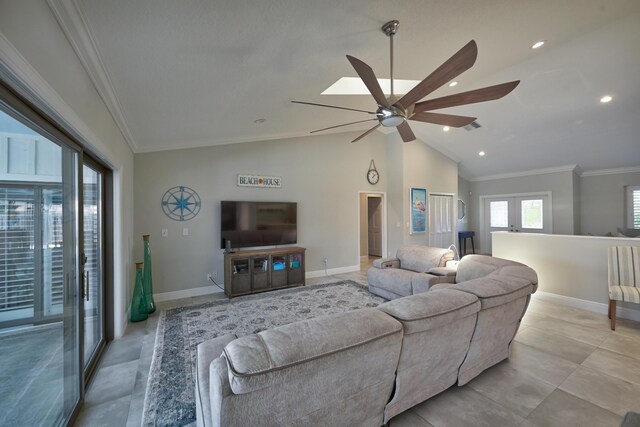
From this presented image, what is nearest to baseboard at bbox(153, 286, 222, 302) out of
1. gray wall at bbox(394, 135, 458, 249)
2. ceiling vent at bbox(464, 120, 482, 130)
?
gray wall at bbox(394, 135, 458, 249)

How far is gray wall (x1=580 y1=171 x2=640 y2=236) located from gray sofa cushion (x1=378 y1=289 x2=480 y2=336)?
726cm

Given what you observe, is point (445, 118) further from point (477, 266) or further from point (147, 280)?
point (147, 280)

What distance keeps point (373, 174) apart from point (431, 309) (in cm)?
507

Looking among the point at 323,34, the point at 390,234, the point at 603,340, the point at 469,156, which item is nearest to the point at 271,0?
the point at 323,34

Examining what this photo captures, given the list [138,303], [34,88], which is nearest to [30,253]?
[34,88]

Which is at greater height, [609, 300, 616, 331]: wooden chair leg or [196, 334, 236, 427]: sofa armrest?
[196, 334, 236, 427]: sofa armrest

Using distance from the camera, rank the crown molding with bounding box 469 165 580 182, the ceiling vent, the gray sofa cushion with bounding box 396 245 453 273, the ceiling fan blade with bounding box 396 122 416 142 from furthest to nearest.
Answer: the crown molding with bounding box 469 165 580 182 → the ceiling vent → the gray sofa cushion with bounding box 396 245 453 273 → the ceiling fan blade with bounding box 396 122 416 142

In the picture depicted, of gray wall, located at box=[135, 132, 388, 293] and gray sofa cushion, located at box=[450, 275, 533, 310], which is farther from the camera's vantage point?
gray wall, located at box=[135, 132, 388, 293]

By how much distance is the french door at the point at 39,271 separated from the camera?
4.11ft

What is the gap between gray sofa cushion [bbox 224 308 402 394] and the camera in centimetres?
99

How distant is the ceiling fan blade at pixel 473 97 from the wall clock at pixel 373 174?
3849 millimetres

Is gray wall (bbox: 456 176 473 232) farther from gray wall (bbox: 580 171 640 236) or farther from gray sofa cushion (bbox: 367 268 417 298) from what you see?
gray sofa cushion (bbox: 367 268 417 298)

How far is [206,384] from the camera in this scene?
4.06 feet

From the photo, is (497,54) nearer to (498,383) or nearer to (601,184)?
(498,383)
